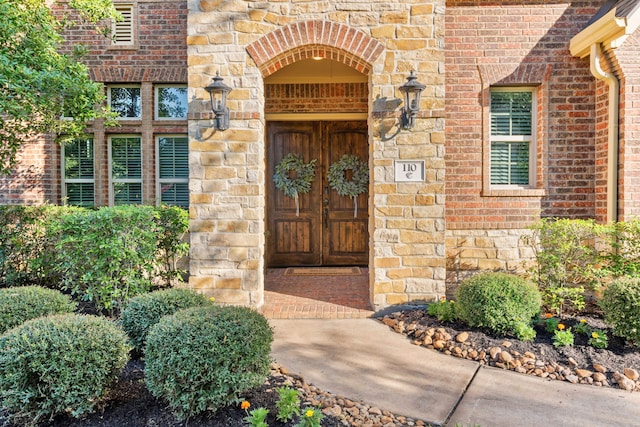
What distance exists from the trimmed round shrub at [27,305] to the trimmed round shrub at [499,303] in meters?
3.61

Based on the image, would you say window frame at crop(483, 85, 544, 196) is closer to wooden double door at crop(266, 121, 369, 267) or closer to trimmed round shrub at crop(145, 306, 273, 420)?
wooden double door at crop(266, 121, 369, 267)

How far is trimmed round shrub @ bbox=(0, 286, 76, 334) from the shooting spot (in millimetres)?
3221

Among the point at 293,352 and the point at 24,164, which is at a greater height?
the point at 24,164

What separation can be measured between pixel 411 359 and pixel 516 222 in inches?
123

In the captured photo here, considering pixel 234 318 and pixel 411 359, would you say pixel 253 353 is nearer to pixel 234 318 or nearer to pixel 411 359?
pixel 234 318

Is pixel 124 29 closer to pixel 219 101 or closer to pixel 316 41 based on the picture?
pixel 219 101

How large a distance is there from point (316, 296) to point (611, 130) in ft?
14.2

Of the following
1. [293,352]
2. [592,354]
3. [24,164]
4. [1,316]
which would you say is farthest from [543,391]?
[24,164]

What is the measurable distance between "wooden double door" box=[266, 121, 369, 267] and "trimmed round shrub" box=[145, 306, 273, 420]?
4.89 meters

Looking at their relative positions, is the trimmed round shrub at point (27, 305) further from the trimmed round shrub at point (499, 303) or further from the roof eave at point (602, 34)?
the roof eave at point (602, 34)

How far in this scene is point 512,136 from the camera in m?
5.92

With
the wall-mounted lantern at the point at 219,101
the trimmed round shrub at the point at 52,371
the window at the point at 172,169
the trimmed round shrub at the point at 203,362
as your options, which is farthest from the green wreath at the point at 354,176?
the trimmed round shrub at the point at 52,371

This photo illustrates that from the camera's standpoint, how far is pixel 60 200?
255 inches

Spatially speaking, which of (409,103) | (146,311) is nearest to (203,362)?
(146,311)
